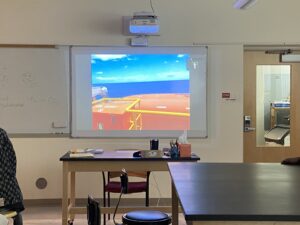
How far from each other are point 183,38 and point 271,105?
58.4 inches

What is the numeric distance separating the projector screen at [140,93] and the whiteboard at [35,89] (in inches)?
8.7

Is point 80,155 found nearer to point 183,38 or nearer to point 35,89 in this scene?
point 35,89

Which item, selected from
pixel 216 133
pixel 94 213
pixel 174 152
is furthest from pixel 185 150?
pixel 94 213

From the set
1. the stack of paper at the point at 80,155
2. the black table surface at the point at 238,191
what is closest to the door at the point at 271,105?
the stack of paper at the point at 80,155

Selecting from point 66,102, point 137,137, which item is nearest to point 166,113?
point 137,137

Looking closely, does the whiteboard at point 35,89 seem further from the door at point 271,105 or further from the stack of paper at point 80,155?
the door at point 271,105

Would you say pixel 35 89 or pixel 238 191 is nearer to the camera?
pixel 238 191

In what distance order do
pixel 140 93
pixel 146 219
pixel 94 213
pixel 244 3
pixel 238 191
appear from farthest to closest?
1. pixel 140 93
2. pixel 244 3
3. pixel 146 219
4. pixel 94 213
5. pixel 238 191

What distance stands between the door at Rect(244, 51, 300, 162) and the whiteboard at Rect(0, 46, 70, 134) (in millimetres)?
2433

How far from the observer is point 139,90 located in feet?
18.6

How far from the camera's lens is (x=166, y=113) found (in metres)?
5.70

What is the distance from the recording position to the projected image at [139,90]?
5.65m

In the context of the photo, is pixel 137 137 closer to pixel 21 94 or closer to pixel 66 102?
pixel 66 102

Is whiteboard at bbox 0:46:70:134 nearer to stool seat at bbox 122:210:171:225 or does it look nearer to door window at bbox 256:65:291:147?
door window at bbox 256:65:291:147
